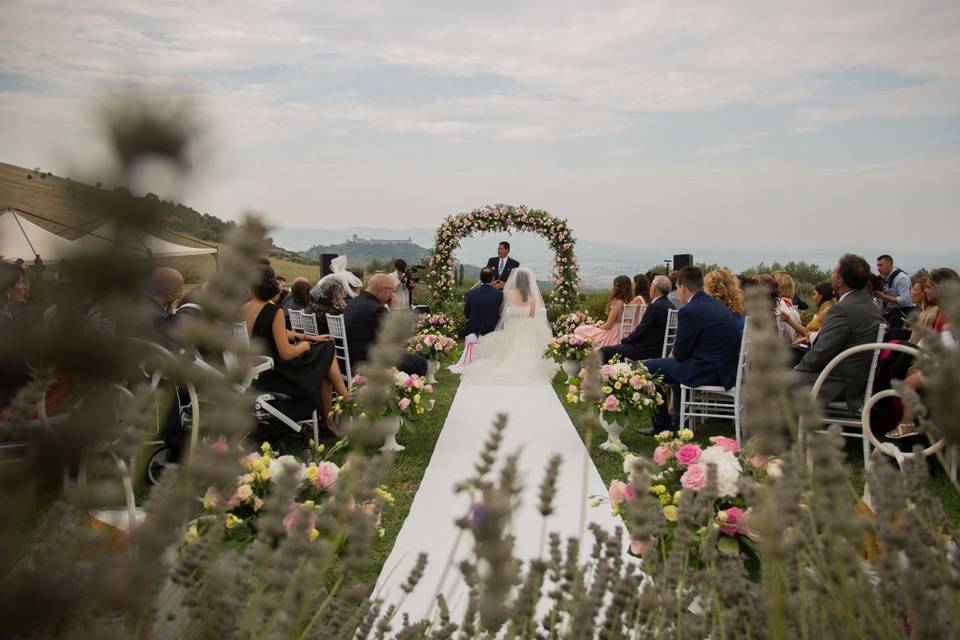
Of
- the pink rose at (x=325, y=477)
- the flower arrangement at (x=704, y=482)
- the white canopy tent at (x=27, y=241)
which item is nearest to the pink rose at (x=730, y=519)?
the flower arrangement at (x=704, y=482)

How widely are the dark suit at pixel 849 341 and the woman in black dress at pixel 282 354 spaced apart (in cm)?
357

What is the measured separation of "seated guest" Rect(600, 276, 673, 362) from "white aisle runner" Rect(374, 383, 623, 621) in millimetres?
1023

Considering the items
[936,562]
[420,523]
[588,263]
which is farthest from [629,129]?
[936,562]

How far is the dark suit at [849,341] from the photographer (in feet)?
15.8

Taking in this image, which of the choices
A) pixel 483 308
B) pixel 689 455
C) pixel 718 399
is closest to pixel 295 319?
pixel 483 308

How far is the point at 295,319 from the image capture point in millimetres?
8109

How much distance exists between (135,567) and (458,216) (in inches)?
630

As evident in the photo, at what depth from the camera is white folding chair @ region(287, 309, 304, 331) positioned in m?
7.97

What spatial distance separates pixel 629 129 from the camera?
22.3m

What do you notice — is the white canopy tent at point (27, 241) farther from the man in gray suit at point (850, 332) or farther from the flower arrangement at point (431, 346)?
the flower arrangement at point (431, 346)

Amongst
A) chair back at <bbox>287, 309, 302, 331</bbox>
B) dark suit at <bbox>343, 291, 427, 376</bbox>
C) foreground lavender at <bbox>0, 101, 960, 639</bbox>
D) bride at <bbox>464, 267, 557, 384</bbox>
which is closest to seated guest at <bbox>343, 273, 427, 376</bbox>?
dark suit at <bbox>343, 291, 427, 376</bbox>

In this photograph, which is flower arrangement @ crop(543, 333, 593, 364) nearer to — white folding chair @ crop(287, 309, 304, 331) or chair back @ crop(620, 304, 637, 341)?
chair back @ crop(620, 304, 637, 341)

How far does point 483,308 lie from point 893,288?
5.97 metres

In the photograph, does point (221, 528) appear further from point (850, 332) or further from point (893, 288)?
point (893, 288)
